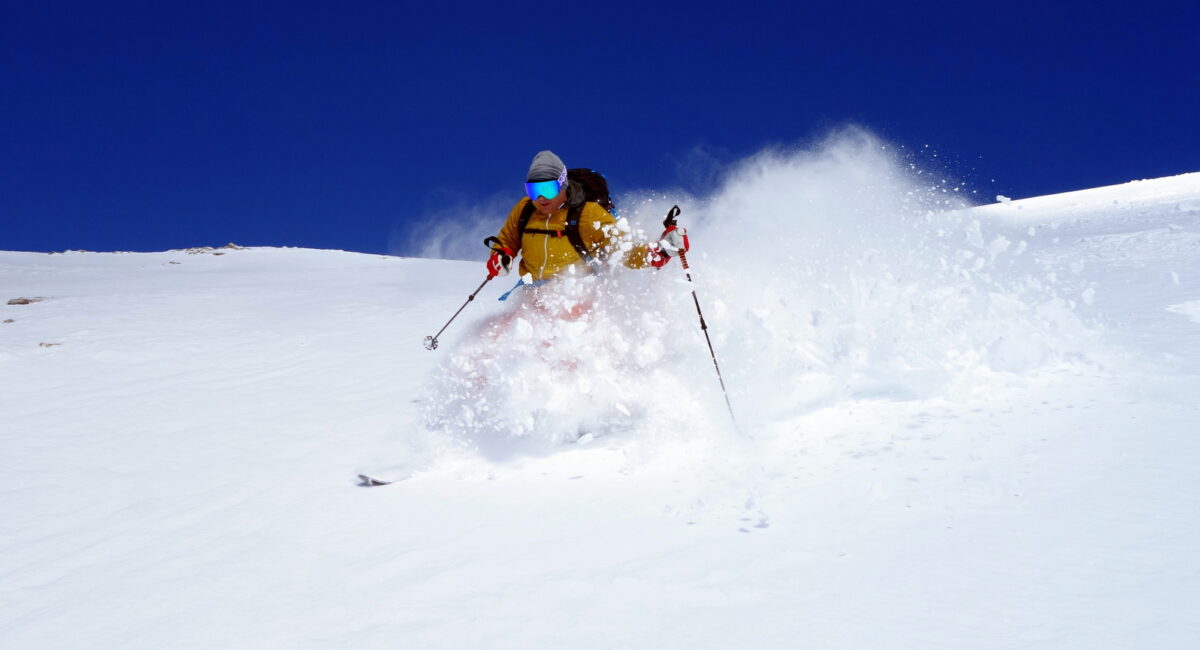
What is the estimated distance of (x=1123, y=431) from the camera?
3.59 meters

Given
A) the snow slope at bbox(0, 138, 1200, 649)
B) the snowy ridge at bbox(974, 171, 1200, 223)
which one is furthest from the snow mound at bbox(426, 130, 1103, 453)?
the snowy ridge at bbox(974, 171, 1200, 223)

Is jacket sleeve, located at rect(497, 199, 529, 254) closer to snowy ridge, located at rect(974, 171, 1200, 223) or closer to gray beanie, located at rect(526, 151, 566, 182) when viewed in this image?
gray beanie, located at rect(526, 151, 566, 182)

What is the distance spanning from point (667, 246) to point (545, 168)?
0.96m

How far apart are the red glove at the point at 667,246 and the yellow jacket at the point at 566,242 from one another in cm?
14

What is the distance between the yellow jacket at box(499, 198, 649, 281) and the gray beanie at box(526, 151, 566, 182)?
251 millimetres

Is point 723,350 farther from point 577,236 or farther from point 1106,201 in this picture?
point 1106,201

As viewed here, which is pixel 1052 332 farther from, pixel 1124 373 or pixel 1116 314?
pixel 1116 314

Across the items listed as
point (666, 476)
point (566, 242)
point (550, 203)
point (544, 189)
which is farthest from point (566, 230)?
point (666, 476)

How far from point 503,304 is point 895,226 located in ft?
18.7

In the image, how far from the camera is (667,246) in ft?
16.0

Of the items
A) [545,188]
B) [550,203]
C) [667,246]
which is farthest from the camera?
[550,203]

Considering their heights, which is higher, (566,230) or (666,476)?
(566,230)

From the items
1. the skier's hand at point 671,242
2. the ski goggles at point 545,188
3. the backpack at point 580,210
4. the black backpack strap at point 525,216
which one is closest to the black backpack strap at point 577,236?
the backpack at point 580,210

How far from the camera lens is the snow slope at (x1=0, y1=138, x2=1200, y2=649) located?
2461mm
